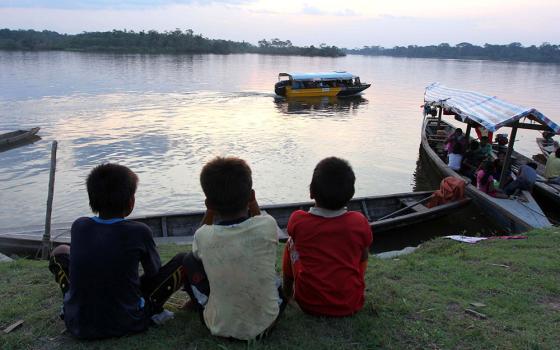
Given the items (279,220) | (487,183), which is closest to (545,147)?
(487,183)

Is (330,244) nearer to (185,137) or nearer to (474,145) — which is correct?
(474,145)

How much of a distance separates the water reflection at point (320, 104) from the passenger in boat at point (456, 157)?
17.5m

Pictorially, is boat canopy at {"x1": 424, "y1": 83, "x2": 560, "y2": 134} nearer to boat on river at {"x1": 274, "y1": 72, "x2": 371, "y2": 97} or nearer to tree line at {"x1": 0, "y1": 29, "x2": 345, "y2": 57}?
boat on river at {"x1": 274, "y1": 72, "x2": 371, "y2": 97}

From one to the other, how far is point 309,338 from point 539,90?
49589mm

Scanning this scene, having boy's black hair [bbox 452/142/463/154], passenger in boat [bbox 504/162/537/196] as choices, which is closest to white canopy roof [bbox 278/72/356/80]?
boy's black hair [bbox 452/142/463/154]

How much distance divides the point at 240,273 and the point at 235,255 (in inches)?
4.7

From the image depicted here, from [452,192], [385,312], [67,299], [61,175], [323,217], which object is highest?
[323,217]

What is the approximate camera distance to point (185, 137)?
20.2 metres

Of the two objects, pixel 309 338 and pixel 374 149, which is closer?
pixel 309 338

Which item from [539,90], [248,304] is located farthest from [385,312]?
[539,90]

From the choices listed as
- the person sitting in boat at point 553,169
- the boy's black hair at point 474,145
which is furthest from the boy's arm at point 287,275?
the boy's black hair at point 474,145

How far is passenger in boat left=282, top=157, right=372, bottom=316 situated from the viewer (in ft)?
10.2

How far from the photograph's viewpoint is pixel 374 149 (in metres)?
19.4

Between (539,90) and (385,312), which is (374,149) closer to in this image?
(385,312)
